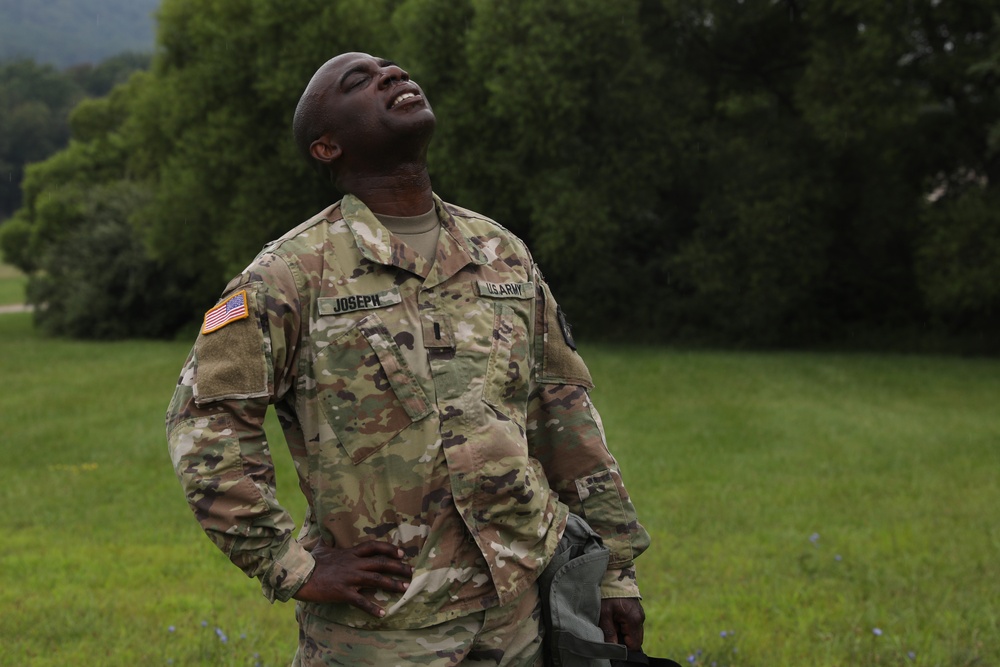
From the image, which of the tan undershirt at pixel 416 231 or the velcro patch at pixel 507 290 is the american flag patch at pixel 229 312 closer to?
the tan undershirt at pixel 416 231

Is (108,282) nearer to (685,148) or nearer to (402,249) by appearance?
(685,148)

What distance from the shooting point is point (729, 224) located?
20531 millimetres

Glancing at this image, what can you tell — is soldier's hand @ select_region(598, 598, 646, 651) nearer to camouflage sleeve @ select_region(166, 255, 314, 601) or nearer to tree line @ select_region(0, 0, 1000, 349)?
camouflage sleeve @ select_region(166, 255, 314, 601)

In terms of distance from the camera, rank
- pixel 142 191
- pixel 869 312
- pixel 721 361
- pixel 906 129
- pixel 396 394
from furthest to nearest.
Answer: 1. pixel 142 191
2. pixel 869 312
3. pixel 906 129
4. pixel 721 361
5. pixel 396 394

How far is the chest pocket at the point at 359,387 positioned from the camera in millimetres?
2443

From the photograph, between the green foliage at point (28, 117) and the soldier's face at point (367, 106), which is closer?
the soldier's face at point (367, 106)

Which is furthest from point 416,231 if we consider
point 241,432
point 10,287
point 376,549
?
point 10,287

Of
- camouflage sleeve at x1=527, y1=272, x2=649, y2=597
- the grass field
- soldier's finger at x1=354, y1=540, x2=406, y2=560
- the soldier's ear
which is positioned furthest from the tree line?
soldier's finger at x1=354, y1=540, x2=406, y2=560

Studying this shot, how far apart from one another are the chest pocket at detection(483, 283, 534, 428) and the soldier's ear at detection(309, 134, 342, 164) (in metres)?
0.56

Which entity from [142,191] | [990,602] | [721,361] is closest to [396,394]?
[990,602]

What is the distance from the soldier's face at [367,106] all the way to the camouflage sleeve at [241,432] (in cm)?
41

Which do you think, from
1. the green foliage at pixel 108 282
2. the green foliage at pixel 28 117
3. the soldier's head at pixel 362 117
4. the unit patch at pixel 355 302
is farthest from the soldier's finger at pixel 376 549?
the green foliage at pixel 28 117

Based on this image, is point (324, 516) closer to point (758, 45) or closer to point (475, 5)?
point (475, 5)

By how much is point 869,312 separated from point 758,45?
20.5 feet
